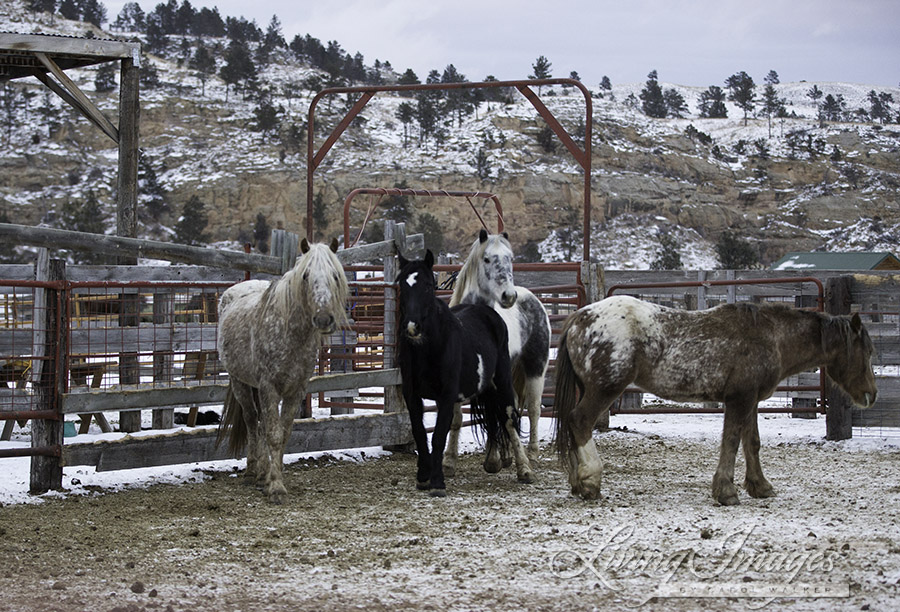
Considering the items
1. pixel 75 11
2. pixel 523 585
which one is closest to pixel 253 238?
pixel 75 11

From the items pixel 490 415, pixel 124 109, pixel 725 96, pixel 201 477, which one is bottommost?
pixel 201 477

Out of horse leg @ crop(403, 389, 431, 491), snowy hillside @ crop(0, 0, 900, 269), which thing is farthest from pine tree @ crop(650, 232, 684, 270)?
horse leg @ crop(403, 389, 431, 491)

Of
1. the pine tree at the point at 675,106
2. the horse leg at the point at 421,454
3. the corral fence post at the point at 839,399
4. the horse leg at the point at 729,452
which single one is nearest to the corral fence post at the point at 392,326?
the horse leg at the point at 421,454

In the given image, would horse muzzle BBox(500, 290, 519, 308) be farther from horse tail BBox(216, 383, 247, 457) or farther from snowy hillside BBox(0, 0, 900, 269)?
snowy hillside BBox(0, 0, 900, 269)

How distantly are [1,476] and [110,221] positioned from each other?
45777 millimetres

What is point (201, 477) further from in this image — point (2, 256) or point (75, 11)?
point (75, 11)

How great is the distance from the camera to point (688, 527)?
16.1 feet

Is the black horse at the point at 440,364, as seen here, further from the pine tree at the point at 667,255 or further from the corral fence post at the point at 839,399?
the pine tree at the point at 667,255

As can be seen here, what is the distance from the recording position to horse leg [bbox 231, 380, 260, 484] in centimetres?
638

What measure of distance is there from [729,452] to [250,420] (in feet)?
11.3

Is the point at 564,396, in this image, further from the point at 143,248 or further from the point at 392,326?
the point at 143,248

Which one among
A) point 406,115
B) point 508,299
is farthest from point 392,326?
point 406,115

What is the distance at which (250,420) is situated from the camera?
6.48 meters

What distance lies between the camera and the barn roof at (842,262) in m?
36.9
